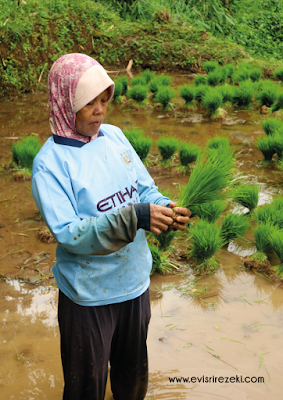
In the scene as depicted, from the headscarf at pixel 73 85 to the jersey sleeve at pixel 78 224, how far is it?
0.74 ft

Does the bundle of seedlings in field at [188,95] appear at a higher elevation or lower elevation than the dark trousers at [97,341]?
lower

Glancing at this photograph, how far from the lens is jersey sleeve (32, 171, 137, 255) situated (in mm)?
1239

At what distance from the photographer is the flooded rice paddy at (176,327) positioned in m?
1.91

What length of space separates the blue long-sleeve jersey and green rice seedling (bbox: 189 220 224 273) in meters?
1.17

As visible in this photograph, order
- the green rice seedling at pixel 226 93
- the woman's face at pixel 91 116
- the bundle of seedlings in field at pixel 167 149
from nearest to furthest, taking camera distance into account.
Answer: the woman's face at pixel 91 116
the bundle of seedlings in field at pixel 167 149
the green rice seedling at pixel 226 93

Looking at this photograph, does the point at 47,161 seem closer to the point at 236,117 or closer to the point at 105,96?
the point at 105,96

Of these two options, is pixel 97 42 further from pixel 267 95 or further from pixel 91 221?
pixel 91 221

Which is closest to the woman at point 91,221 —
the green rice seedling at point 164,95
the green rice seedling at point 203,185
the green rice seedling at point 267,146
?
the green rice seedling at point 203,185

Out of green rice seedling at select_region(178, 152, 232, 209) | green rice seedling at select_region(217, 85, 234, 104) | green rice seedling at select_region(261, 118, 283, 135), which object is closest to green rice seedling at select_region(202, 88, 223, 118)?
green rice seedling at select_region(217, 85, 234, 104)

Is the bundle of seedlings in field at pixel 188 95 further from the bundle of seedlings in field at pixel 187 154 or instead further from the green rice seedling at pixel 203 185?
the green rice seedling at pixel 203 185

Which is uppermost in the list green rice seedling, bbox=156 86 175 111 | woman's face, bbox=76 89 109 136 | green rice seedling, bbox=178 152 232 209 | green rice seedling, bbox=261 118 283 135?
woman's face, bbox=76 89 109 136

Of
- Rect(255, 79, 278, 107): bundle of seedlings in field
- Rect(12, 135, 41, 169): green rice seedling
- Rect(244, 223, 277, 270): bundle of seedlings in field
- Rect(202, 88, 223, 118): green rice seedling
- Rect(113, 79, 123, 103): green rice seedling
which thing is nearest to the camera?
Rect(244, 223, 277, 270): bundle of seedlings in field

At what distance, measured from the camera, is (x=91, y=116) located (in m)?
1.37

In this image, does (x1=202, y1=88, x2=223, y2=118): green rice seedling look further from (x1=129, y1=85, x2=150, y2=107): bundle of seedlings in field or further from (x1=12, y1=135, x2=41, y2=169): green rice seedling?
(x1=12, y1=135, x2=41, y2=169): green rice seedling
